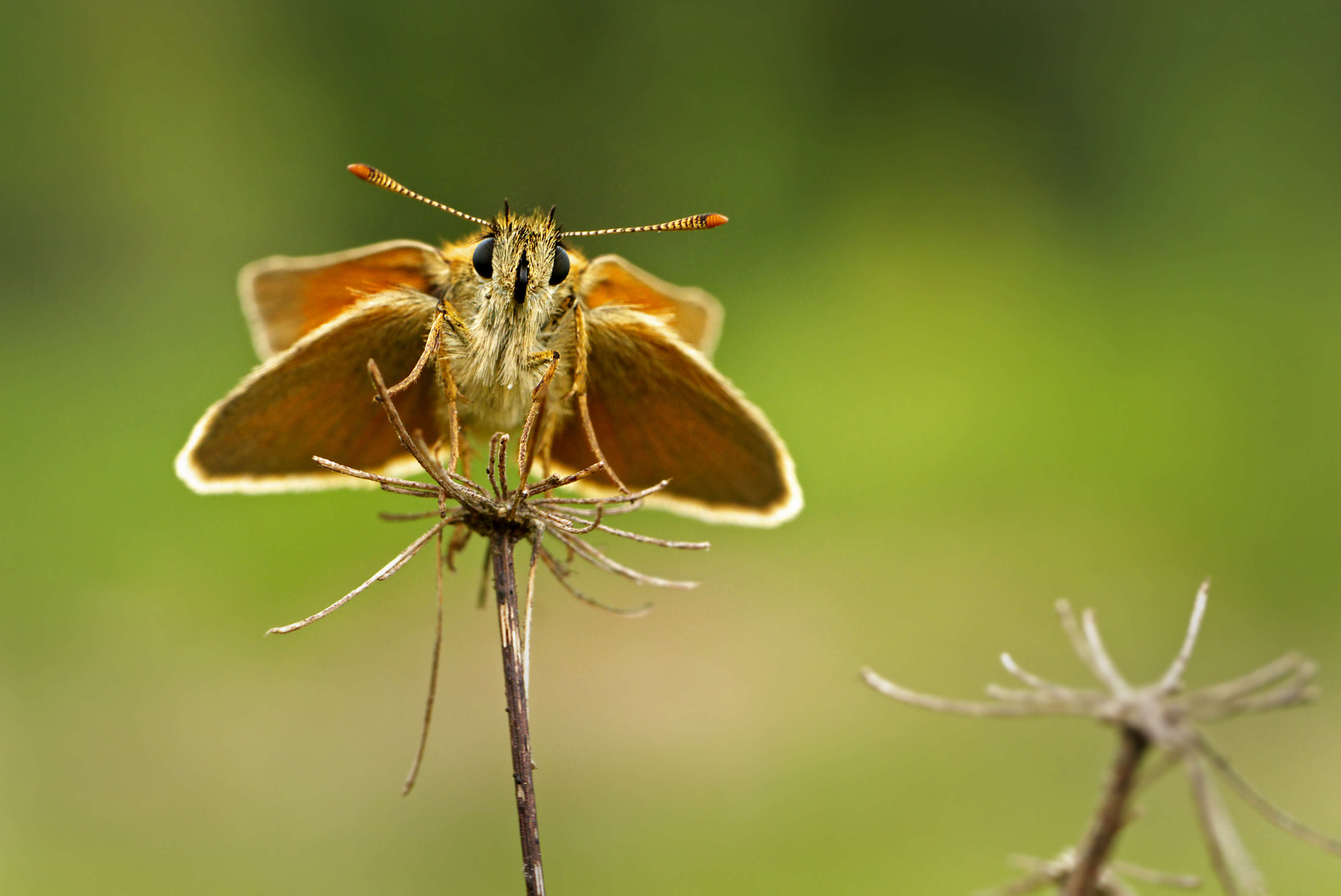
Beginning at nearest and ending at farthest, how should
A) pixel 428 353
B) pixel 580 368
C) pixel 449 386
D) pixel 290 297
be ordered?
pixel 428 353 < pixel 449 386 < pixel 580 368 < pixel 290 297

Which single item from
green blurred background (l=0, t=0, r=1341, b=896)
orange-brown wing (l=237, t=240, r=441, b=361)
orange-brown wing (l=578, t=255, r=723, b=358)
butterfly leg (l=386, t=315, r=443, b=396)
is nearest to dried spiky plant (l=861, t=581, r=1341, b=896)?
butterfly leg (l=386, t=315, r=443, b=396)

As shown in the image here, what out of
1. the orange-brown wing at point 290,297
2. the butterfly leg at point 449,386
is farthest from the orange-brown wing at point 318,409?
the orange-brown wing at point 290,297

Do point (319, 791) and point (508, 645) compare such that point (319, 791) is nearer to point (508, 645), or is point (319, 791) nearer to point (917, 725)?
point (917, 725)

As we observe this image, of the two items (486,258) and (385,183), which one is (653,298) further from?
(385,183)

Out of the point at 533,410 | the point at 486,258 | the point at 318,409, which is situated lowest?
the point at 533,410

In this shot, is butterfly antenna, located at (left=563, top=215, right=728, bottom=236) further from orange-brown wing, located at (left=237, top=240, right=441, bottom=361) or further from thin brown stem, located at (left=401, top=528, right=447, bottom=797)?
thin brown stem, located at (left=401, top=528, right=447, bottom=797)

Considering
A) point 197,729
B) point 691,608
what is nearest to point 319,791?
point 197,729

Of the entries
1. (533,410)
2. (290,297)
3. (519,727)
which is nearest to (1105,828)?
(519,727)
